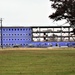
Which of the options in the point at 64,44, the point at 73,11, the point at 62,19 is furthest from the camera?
the point at 64,44

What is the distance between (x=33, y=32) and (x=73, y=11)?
300ft

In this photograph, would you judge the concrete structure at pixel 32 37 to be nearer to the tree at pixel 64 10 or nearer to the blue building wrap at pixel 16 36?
the blue building wrap at pixel 16 36

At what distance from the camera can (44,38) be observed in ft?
449

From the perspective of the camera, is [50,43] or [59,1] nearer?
[59,1]

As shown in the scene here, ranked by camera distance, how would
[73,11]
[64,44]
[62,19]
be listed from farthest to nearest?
1. [64,44]
2. [62,19]
3. [73,11]

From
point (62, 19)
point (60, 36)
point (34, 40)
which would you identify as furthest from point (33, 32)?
point (62, 19)

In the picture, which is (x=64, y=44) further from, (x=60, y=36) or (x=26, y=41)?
(x=26, y=41)

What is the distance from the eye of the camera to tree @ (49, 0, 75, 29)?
48.0m

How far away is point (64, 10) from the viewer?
1935 inches

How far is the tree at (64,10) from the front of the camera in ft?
158
